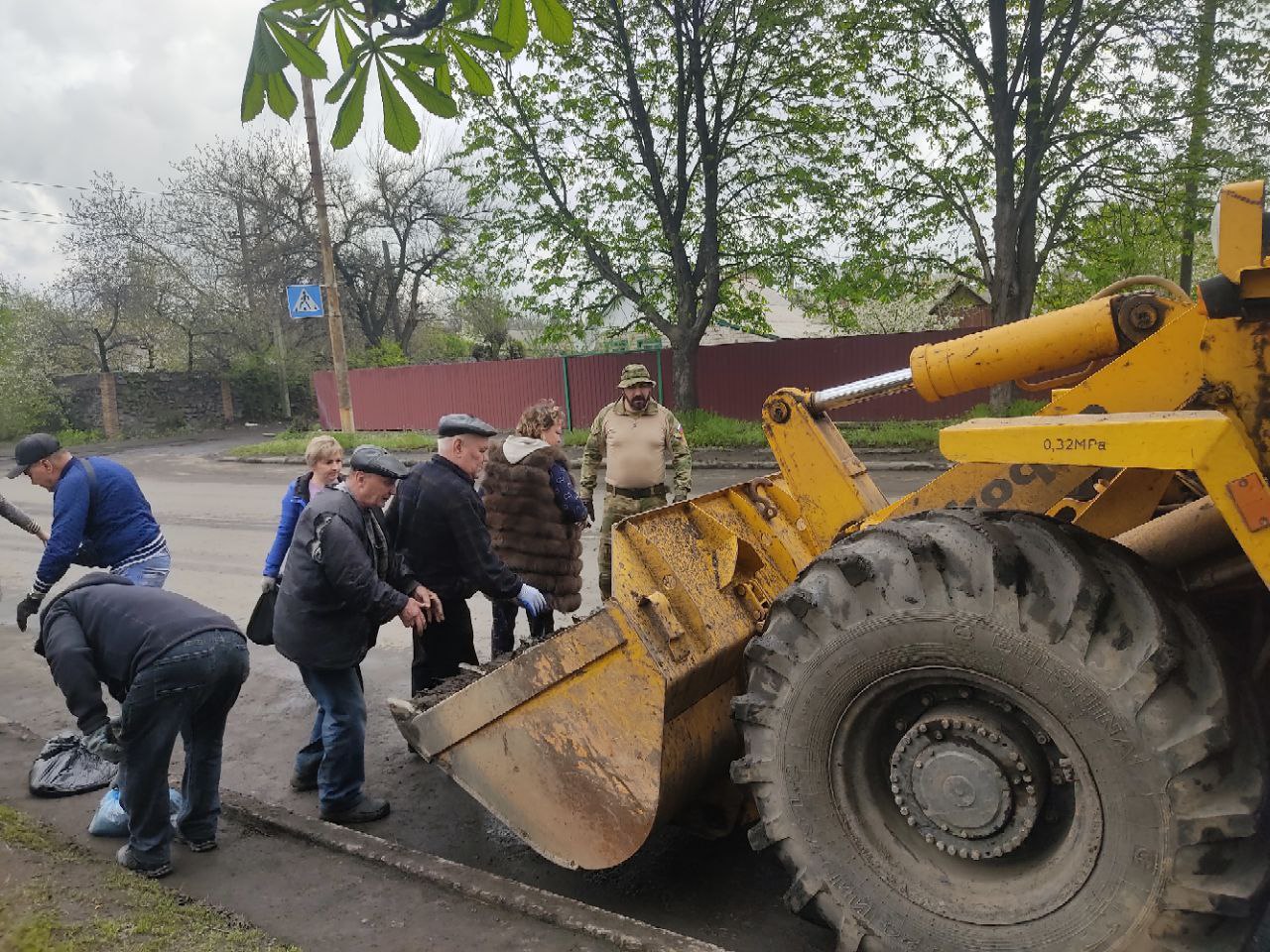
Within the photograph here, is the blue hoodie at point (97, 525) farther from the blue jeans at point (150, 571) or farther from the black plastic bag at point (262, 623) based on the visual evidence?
the black plastic bag at point (262, 623)

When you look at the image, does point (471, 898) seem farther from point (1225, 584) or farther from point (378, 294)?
point (378, 294)

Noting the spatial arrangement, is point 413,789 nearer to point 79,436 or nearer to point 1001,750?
point 1001,750

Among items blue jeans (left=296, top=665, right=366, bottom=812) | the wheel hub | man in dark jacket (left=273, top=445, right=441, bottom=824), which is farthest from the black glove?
the wheel hub

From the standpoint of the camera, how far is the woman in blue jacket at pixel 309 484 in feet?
16.8

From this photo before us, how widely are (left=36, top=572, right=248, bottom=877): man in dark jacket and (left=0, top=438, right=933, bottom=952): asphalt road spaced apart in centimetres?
70

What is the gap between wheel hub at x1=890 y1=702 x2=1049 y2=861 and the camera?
256 centimetres

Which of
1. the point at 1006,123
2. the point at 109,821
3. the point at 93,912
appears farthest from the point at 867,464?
the point at 93,912

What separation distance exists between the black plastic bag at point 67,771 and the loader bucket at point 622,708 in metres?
1.83

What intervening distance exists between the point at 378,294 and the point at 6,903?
112ft

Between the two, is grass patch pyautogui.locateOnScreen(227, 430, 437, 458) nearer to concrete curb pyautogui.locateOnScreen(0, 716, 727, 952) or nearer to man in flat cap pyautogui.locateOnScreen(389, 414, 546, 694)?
man in flat cap pyautogui.locateOnScreen(389, 414, 546, 694)

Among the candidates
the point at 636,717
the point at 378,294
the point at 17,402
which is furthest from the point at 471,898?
the point at 378,294

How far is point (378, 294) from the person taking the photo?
115ft

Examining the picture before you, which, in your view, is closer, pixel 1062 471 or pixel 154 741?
pixel 1062 471

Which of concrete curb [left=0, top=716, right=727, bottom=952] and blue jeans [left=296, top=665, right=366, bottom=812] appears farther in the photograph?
blue jeans [left=296, top=665, right=366, bottom=812]
